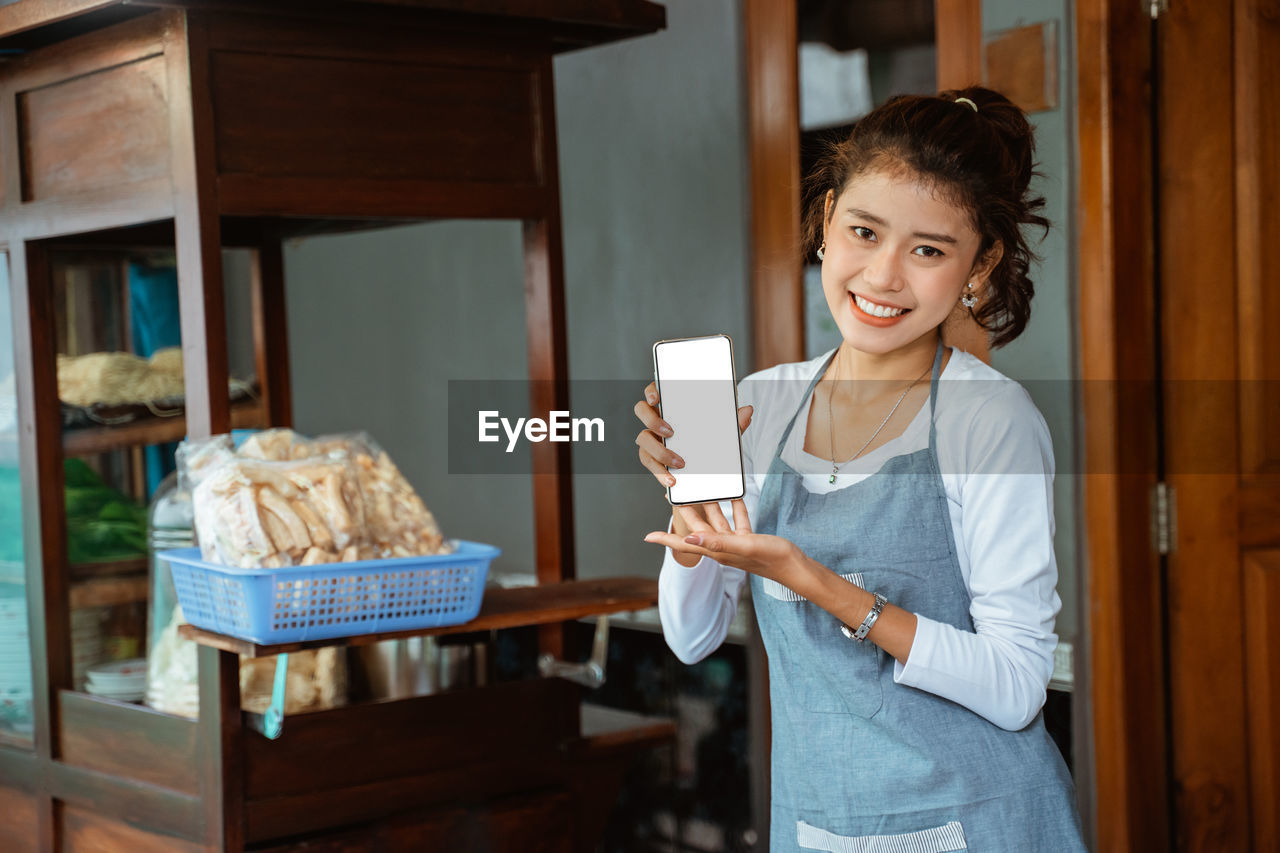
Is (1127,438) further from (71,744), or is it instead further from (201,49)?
(71,744)

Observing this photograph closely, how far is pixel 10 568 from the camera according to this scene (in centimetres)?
224

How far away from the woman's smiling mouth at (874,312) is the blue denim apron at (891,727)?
109 mm

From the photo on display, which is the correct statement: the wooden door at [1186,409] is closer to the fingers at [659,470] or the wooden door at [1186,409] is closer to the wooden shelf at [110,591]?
the fingers at [659,470]

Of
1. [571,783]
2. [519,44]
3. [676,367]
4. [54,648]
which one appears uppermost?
[519,44]

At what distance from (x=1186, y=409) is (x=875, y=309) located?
47.1 inches

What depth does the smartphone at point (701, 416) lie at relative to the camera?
120cm

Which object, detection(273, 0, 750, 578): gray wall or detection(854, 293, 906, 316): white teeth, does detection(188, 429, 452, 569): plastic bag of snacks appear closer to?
detection(854, 293, 906, 316): white teeth

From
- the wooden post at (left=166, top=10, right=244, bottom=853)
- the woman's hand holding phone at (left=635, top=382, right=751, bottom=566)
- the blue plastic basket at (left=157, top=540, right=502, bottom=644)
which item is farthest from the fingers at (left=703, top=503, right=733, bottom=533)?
the wooden post at (left=166, top=10, right=244, bottom=853)

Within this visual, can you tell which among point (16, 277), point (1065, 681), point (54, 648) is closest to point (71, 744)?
point (54, 648)

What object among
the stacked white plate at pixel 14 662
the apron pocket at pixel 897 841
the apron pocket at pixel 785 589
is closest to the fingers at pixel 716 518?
the apron pocket at pixel 785 589

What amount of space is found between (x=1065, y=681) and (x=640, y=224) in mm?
1398

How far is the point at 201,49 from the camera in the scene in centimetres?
176

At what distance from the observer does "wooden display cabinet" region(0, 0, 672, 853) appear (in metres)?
1.79

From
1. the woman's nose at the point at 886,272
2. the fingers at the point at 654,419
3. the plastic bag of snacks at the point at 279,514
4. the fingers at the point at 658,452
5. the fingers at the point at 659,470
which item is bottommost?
the plastic bag of snacks at the point at 279,514
